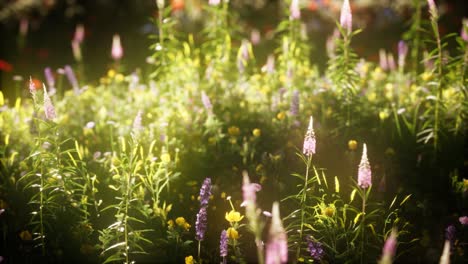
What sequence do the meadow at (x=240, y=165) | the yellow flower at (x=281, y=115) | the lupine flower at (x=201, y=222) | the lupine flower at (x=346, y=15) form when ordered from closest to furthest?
1. the lupine flower at (x=201, y=222)
2. the meadow at (x=240, y=165)
3. the lupine flower at (x=346, y=15)
4. the yellow flower at (x=281, y=115)

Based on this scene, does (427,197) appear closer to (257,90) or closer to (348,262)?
(348,262)

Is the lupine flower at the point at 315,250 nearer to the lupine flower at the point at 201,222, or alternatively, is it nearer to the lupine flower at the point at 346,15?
the lupine flower at the point at 201,222

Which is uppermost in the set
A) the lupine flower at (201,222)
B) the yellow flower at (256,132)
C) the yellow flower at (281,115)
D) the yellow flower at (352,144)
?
the yellow flower at (281,115)

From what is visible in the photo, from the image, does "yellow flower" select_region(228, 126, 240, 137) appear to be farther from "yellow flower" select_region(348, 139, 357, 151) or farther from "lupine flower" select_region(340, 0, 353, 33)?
"lupine flower" select_region(340, 0, 353, 33)

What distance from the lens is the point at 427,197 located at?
314cm

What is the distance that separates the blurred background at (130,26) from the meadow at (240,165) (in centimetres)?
224

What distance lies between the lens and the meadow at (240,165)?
2631mm

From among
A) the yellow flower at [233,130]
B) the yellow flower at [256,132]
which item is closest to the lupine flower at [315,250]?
the yellow flower at [256,132]

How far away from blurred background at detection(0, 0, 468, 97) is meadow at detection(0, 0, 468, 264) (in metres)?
2.24

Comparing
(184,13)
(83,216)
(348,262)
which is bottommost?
(348,262)

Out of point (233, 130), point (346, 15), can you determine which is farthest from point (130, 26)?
point (346, 15)

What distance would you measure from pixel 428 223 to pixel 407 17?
5.35 meters

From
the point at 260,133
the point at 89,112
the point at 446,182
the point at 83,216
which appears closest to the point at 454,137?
the point at 446,182

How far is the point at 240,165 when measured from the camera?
11.3 feet
